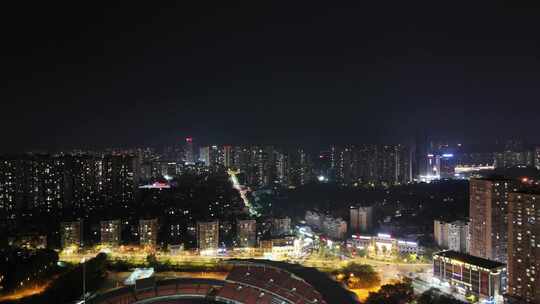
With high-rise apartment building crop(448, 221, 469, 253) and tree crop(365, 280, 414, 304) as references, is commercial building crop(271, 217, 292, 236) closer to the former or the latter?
high-rise apartment building crop(448, 221, 469, 253)

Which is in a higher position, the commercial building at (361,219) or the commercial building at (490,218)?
the commercial building at (490,218)

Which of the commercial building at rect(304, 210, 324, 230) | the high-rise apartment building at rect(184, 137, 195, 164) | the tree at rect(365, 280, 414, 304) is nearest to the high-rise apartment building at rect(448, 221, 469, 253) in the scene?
the tree at rect(365, 280, 414, 304)

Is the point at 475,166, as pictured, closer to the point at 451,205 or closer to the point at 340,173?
the point at 340,173

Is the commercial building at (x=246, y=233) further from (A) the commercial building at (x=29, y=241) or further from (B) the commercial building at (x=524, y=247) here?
(B) the commercial building at (x=524, y=247)

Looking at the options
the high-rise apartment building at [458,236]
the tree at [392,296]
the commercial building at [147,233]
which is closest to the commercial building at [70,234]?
the commercial building at [147,233]

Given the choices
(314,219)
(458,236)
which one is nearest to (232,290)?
(458,236)
